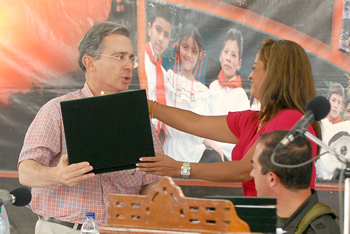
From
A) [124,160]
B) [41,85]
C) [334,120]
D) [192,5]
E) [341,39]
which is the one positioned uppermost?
[192,5]

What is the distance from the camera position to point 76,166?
5.40 feet

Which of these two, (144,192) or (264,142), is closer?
(264,142)

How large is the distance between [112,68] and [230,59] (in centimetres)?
107

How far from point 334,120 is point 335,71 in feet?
1.15

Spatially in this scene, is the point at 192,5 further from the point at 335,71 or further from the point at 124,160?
the point at 124,160

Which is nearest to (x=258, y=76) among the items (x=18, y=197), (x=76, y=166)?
(x=76, y=166)

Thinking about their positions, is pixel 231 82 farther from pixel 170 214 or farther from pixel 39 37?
pixel 170 214

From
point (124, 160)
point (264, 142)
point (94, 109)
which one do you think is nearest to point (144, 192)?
point (124, 160)

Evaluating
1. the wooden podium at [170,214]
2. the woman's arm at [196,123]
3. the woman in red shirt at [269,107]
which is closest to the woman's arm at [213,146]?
the woman's arm at [196,123]

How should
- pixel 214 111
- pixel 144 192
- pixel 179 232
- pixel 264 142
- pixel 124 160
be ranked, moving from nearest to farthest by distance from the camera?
pixel 179 232
pixel 264 142
pixel 124 160
pixel 144 192
pixel 214 111

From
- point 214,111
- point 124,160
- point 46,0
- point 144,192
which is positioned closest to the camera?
point 124,160

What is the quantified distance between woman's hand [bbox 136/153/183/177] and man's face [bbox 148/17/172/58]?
1.25m

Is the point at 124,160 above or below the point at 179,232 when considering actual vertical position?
above

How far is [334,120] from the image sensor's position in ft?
8.77
